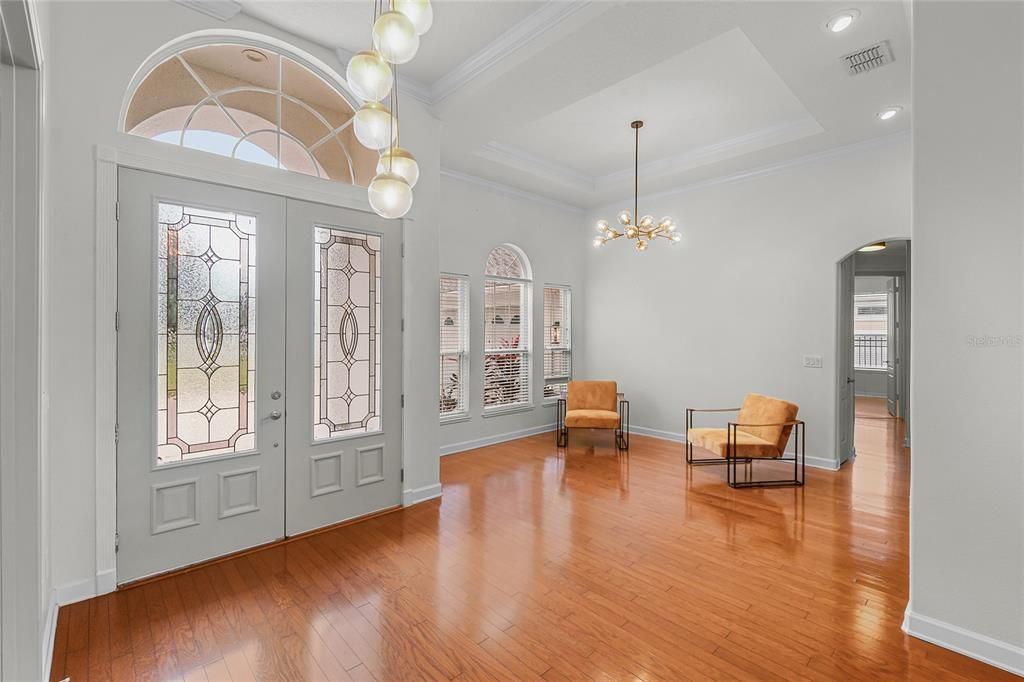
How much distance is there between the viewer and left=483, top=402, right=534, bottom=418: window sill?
657cm

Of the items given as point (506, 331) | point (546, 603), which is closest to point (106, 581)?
point (546, 603)

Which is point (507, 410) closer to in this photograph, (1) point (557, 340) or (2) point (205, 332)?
(1) point (557, 340)

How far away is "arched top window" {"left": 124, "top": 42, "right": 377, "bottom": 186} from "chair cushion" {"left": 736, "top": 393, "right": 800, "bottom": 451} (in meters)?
4.74

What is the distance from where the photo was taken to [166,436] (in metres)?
2.97

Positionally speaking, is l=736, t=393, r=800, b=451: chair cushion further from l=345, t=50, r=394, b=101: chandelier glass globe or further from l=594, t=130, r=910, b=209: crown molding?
l=345, t=50, r=394, b=101: chandelier glass globe

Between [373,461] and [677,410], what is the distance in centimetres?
449

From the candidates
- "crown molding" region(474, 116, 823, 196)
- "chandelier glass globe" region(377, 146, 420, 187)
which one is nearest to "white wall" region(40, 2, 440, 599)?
"chandelier glass globe" region(377, 146, 420, 187)

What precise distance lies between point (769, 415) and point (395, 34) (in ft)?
16.9

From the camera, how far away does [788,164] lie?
5602mm

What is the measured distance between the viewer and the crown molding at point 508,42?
306 cm

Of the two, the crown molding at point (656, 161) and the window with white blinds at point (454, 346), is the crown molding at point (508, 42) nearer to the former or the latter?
the crown molding at point (656, 161)

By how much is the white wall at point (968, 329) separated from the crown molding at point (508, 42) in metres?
1.95

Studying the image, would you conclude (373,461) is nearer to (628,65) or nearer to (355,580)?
(355,580)

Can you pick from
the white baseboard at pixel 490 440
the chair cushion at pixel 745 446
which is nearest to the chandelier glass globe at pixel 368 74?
the chair cushion at pixel 745 446
